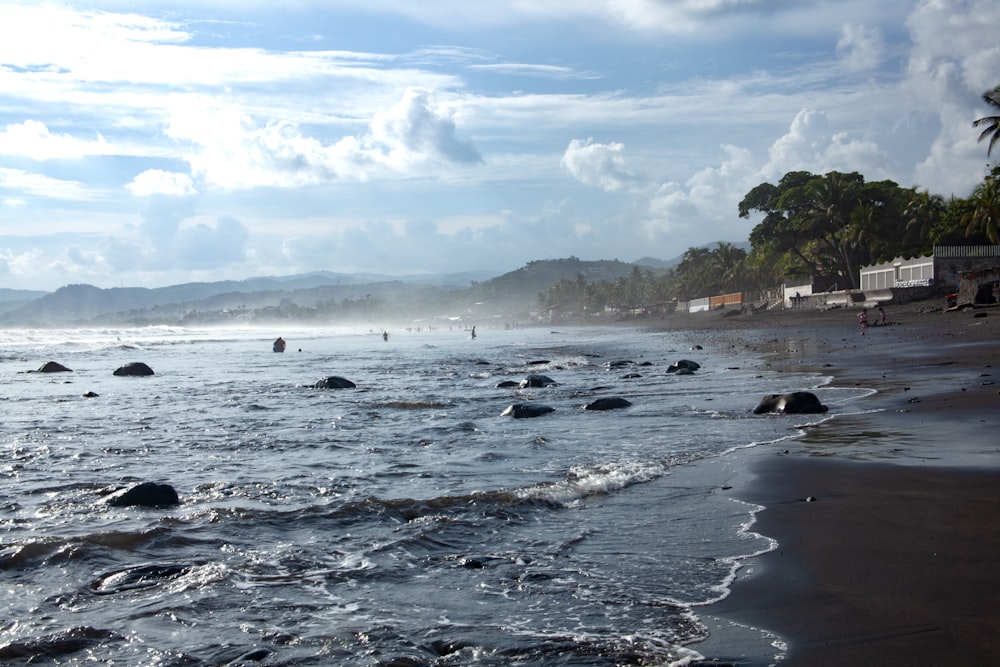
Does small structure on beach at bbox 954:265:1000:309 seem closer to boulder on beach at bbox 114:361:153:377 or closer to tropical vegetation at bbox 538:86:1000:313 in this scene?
tropical vegetation at bbox 538:86:1000:313

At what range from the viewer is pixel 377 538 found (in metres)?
7.68

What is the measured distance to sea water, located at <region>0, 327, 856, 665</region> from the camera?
205 inches

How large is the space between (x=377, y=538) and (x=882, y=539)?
166 inches

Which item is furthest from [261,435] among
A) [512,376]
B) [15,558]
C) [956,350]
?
[956,350]

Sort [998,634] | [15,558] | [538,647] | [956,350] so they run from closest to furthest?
1. [998,634]
2. [538,647]
3. [15,558]
4. [956,350]

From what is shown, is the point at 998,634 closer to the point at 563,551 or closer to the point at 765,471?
Answer: the point at 563,551

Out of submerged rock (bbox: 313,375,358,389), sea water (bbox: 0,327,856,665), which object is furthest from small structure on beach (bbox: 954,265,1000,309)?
submerged rock (bbox: 313,375,358,389)

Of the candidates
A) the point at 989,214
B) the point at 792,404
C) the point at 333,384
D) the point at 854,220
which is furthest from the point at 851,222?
the point at 792,404

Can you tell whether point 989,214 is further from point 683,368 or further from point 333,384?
point 333,384

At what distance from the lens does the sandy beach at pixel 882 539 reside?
15.6 feet

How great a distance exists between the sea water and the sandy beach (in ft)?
1.26

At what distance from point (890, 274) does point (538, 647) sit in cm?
5817

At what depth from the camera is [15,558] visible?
693 centimetres

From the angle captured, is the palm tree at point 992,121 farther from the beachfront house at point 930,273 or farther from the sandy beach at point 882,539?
the sandy beach at point 882,539
